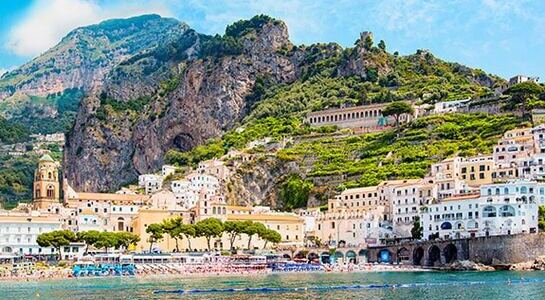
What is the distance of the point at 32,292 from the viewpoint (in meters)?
61.9

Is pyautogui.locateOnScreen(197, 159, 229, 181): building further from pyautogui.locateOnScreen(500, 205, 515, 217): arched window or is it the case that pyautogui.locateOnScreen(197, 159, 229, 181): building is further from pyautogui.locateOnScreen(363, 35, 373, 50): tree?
pyautogui.locateOnScreen(363, 35, 373, 50): tree

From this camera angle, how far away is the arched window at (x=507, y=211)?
8244 cm

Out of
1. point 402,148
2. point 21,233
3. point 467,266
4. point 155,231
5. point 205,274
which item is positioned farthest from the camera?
→ point 402,148

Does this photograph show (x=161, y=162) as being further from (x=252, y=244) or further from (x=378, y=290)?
(x=378, y=290)

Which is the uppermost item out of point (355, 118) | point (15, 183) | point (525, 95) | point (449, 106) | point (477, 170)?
point (449, 106)

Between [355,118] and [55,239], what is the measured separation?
56.2 metres

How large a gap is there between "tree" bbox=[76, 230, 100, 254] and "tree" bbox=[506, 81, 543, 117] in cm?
5518

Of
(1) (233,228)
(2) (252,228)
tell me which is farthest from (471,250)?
(1) (233,228)

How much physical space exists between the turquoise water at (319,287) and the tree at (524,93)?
42.3m

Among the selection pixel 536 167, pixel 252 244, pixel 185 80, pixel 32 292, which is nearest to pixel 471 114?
pixel 536 167

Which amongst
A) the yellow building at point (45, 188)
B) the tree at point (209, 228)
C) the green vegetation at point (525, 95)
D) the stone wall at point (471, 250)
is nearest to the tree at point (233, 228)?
the tree at point (209, 228)

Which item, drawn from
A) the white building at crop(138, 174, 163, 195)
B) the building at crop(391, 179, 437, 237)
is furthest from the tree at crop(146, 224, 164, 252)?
the white building at crop(138, 174, 163, 195)

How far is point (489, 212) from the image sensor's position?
275 ft

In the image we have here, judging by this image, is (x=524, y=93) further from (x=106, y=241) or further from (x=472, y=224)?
(x=106, y=241)
